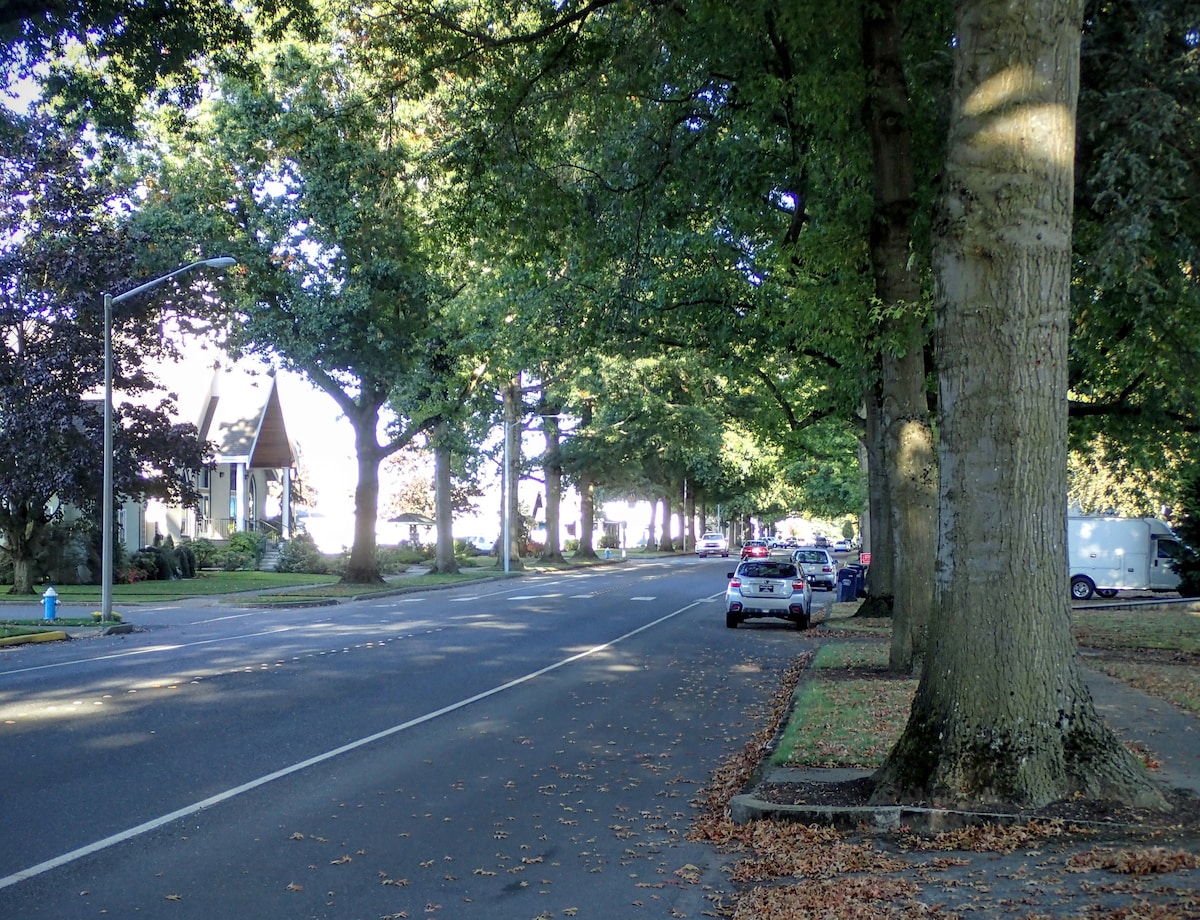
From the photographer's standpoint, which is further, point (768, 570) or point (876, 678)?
point (768, 570)

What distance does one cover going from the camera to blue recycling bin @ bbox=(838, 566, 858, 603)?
34844mm

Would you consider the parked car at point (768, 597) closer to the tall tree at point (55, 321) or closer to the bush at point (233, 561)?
the tall tree at point (55, 321)

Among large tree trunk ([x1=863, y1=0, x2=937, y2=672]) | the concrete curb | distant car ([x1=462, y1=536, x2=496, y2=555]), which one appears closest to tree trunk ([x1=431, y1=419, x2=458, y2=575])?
the concrete curb

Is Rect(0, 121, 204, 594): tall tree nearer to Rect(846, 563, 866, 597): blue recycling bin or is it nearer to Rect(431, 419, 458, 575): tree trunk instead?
Rect(431, 419, 458, 575): tree trunk

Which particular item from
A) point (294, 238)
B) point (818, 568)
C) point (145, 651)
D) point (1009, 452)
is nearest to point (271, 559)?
point (294, 238)

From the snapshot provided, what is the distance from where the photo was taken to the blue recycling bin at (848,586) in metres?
34.8

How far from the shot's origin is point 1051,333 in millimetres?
7488

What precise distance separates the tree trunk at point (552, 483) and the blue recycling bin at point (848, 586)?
24.9m

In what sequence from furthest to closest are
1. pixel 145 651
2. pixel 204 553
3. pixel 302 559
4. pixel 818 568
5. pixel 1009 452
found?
pixel 204 553, pixel 302 559, pixel 818 568, pixel 145 651, pixel 1009 452

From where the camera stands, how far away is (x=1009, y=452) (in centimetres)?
740

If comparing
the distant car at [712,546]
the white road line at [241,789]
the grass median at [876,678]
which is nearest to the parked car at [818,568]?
the grass median at [876,678]

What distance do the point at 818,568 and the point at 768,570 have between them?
1810cm

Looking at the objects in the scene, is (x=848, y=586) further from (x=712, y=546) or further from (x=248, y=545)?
(x=712, y=546)

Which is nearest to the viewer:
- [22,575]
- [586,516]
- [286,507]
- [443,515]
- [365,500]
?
[22,575]
